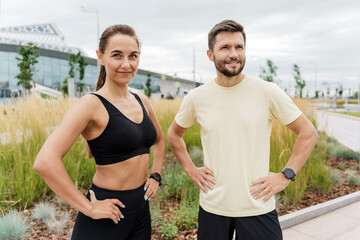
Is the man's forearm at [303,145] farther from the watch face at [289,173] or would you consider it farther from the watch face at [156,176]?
the watch face at [156,176]

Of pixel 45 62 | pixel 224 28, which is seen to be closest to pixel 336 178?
pixel 224 28

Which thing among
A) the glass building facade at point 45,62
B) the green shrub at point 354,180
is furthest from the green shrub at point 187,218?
the glass building facade at point 45,62

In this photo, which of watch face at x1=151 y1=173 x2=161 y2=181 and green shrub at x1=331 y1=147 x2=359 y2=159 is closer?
watch face at x1=151 y1=173 x2=161 y2=181

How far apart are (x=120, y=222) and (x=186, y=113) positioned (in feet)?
2.71

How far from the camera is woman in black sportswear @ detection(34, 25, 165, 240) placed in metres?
1.47

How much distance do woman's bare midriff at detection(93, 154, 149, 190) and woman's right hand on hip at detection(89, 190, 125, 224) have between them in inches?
3.9

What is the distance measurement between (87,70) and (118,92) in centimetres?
5325

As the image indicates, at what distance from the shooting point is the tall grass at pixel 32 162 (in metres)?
3.73

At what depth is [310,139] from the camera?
5.86ft

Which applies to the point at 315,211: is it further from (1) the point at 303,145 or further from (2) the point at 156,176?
(2) the point at 156,176

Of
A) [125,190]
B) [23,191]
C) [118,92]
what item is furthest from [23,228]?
[118,92]

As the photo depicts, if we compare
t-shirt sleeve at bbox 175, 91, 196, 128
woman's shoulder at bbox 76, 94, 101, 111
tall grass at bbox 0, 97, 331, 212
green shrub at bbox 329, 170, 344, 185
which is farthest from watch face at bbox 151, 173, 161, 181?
green shrub at bbox 329, 170, 344, 185

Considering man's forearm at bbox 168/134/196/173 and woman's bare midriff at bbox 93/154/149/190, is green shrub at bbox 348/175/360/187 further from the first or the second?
woman's bare midriff at bbox 93/154/149/190

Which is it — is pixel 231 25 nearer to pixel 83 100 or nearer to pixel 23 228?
pixel 83 100
